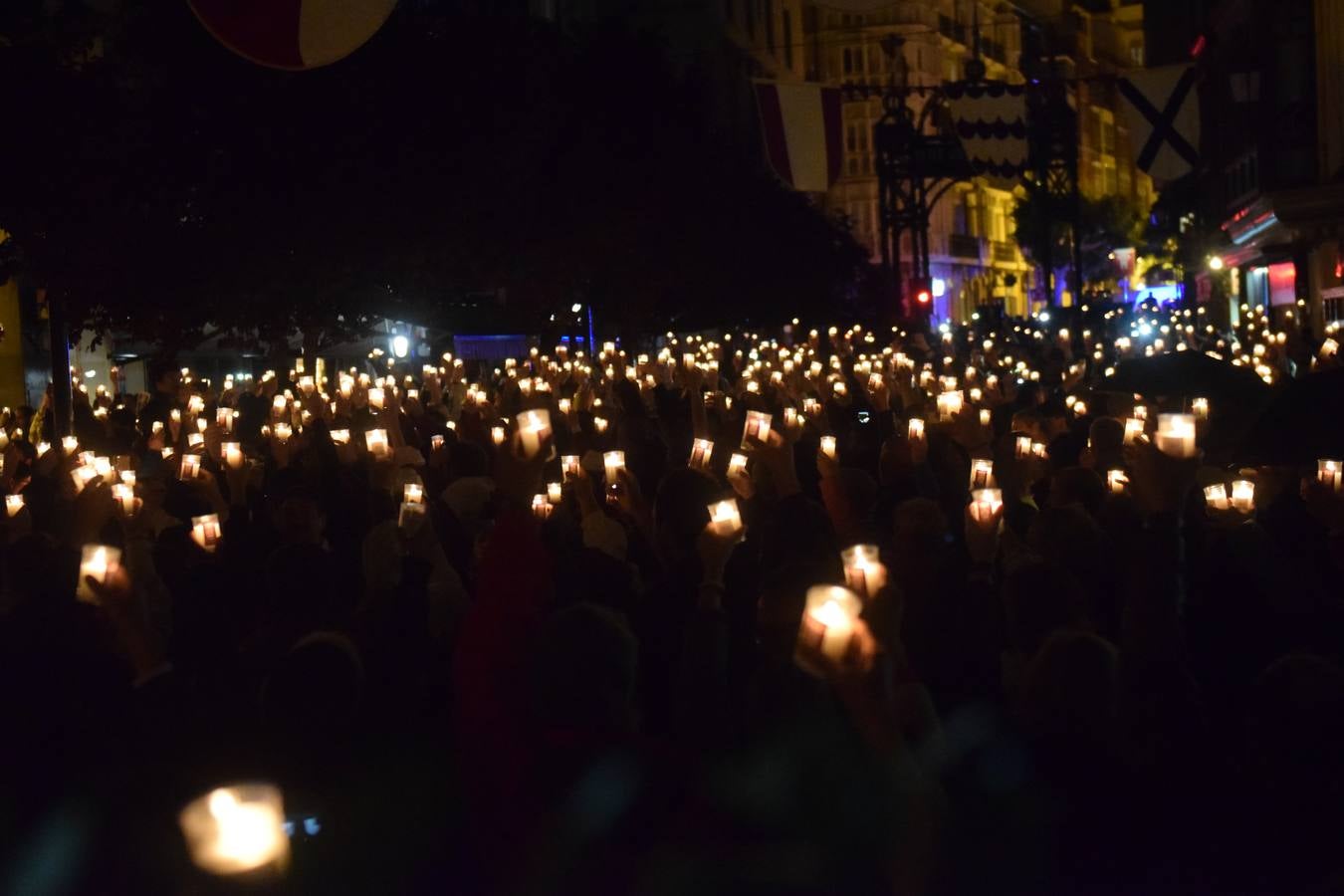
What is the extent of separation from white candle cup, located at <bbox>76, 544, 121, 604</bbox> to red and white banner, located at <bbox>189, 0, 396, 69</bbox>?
4232mm

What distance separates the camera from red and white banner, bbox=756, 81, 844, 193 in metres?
21.1

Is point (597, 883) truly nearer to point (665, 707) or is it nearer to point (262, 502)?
point (665, 707)

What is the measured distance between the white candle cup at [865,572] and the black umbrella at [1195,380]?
749 cm

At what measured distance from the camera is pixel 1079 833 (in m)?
4.32

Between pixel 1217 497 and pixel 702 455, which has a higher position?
pixel 702 455

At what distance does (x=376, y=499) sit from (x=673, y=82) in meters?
36.1

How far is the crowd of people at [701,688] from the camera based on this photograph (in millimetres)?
3988

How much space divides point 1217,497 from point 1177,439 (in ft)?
7.91

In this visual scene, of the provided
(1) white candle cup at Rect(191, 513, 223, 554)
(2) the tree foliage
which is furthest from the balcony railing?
(1) white candle cup at Rect(191, 513, 223, 554)

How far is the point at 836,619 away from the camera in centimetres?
336

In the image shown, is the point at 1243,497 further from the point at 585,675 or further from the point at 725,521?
the point at 585,675

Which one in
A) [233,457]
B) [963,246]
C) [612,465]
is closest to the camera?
[612,465]

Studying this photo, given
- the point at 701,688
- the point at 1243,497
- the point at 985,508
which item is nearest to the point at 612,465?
the point at 1243,497

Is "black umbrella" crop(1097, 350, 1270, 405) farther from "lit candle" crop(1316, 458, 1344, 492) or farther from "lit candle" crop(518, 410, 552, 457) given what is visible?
"lit candle" crop(518, 410, 552, 457)
